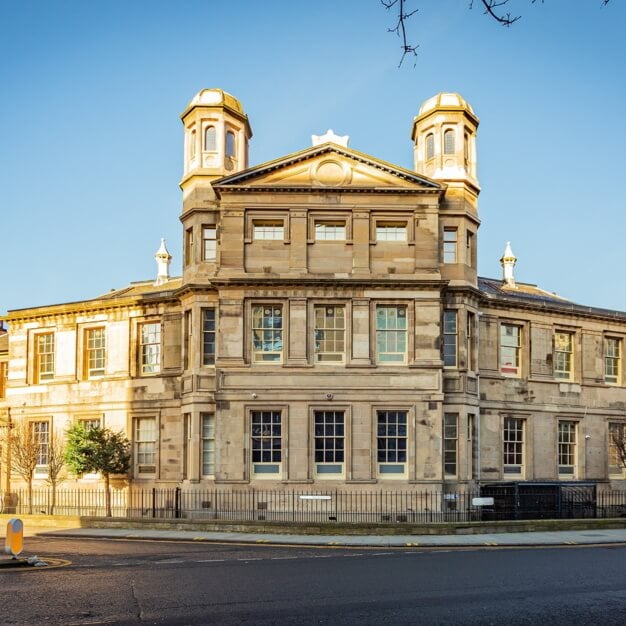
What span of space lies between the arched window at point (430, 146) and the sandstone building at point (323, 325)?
6 cm

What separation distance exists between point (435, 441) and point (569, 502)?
17.1 feet

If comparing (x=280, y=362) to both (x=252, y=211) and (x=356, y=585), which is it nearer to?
(x=252, y=211)

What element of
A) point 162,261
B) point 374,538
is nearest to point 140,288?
point 162,261

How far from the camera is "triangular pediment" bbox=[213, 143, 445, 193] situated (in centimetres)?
A: 3288

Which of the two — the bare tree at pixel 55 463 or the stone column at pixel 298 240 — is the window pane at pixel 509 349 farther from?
the bare tree at pixel 55 463

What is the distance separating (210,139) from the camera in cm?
3519

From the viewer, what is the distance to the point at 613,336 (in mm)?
42031

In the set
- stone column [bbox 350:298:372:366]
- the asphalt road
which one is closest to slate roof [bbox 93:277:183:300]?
stone column [bbox 350:298:372:366]

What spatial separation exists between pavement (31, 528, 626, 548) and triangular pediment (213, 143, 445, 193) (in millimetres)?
12844

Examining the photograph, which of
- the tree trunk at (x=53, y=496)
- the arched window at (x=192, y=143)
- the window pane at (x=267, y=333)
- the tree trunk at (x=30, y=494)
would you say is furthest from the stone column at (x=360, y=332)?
the tree trunk at (x=30, y=494)

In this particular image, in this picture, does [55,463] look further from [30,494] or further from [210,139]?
[210,139]

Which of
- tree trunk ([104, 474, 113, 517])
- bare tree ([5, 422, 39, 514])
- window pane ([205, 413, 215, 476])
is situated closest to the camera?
window pane ([205, 413, 215, 476])

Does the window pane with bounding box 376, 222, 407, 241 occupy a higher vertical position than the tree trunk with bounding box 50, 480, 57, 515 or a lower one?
higher

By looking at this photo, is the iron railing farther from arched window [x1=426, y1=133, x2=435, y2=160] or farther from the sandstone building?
arched window [x1=426, y1=133, x2=435, y2=160]
